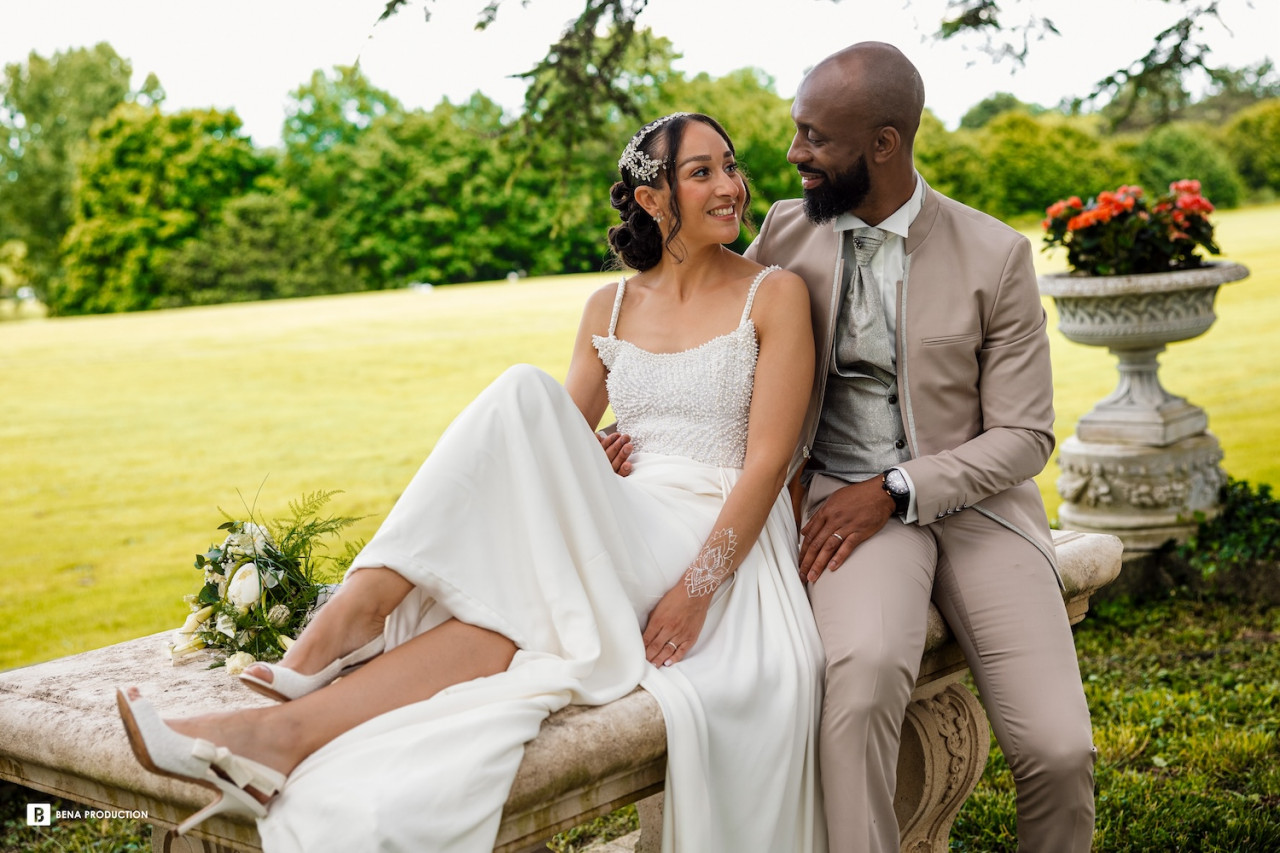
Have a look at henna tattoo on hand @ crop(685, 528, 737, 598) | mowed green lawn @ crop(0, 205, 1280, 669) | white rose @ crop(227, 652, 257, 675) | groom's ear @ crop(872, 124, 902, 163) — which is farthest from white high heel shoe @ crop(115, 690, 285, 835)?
mowed green lawn @ crop(0, 205, 1280, 669)

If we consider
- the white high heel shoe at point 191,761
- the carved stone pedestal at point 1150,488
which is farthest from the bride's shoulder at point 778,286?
the carved stone pedestal at point 1150,488

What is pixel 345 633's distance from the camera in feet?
7.12

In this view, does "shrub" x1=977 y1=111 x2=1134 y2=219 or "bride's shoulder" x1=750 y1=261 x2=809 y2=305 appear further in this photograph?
"shrub" x1=977 y1=111 x2=1134 y2=219

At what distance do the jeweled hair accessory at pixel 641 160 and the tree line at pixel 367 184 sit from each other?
14382mm

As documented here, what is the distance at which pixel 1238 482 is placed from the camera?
19.4 ft

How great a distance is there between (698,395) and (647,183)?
1.90 ft

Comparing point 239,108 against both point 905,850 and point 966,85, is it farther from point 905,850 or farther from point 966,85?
point 905,850

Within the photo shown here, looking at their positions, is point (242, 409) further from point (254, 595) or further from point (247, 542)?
point (254, 595)

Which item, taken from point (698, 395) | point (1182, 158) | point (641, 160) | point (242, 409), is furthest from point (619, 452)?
point (1182, 158)

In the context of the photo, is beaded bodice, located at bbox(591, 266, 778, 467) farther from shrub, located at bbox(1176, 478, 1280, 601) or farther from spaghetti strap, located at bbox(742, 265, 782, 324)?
shrub, located at bbox(1176, 478, 1280, 601)

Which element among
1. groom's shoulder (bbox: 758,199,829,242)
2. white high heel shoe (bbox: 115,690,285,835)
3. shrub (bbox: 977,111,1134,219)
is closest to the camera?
white high heel shoe (bbox: 115,690,285,835)

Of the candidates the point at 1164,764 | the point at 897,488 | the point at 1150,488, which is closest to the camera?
the point at 897,488

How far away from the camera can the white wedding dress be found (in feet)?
6.51

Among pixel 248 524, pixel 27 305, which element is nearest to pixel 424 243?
pixel 27 305
